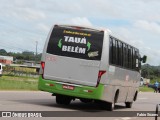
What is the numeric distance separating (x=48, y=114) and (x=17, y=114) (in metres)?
1.50

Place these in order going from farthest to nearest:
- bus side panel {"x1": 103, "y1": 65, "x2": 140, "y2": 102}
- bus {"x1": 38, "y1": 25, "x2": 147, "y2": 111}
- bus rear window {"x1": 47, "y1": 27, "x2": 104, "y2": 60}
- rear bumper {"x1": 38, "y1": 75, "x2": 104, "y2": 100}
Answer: bus side panel {"x1": 103, "y1": 65, "x2": 140, "y2": 102} < bus rear window {"x1": 47, "y1": 27, "x2": 104, "y2": 60} < bus {"x1": 38, "y1": 25, "x2": 147, "y2": 111} < rear bumper {"x1": 38, "y1": 75, "x2": 104, "y2": 100}

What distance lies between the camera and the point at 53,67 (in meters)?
Result: 18.1

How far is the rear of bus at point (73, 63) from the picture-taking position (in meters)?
17.8

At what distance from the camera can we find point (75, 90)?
17859mm

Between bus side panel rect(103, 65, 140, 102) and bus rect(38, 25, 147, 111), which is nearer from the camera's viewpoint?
bus rect(38, 25, 147, 111)

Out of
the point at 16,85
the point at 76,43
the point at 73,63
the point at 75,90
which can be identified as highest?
the point at 76,43

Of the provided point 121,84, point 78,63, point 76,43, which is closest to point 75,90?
point 78,63

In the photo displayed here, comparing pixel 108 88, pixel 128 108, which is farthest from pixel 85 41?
pixel 128 108

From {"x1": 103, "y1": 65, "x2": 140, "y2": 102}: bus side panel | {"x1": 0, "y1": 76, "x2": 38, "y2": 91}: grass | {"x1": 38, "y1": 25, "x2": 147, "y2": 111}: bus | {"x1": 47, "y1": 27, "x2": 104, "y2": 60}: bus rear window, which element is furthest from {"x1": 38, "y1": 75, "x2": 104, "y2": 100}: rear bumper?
{"x1": 0, "y1": 76, "x2": 38, "y2": 91}: grass

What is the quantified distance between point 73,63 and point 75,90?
3.32ft

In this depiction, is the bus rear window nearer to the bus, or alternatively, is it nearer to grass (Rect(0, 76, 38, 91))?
the bus

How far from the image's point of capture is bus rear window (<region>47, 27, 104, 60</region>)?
17.9 metres

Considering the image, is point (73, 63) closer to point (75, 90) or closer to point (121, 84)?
point (75, 90)

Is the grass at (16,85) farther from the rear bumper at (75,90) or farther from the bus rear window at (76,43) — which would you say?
the bus rear window at (76,43)
